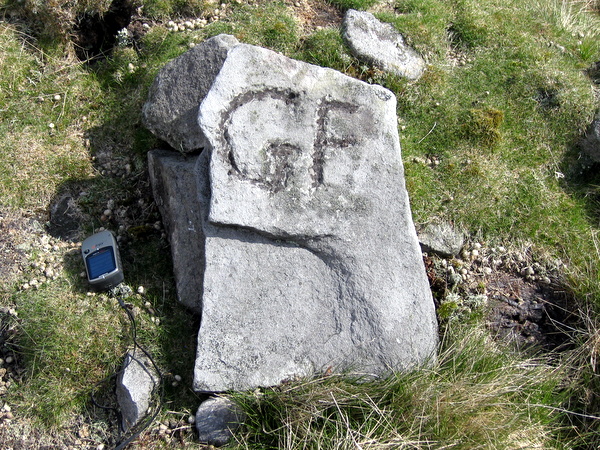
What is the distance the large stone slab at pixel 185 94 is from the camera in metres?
5.11

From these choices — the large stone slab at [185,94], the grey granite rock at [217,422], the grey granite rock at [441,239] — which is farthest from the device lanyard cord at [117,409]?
the grey granite rock at [441,239]

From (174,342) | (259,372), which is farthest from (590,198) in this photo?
(174,342)

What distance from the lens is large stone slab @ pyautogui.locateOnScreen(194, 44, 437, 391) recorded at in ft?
14.1

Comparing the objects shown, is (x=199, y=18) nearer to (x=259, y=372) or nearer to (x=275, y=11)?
(x=275, y=11)

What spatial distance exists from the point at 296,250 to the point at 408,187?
5.59 feet

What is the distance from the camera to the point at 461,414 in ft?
13.5

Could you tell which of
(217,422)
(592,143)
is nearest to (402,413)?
(217,422)

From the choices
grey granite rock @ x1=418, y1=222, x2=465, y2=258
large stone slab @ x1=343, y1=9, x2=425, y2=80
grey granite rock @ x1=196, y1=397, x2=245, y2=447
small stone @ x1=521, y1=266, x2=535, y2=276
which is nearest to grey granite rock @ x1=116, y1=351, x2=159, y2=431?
grey granite rock @ x1=196, y1=397, x2=245, y2=447

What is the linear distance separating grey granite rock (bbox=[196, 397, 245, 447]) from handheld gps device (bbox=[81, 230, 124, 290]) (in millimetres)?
1416

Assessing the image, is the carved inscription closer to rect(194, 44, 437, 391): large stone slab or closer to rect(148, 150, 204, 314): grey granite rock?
rect(194, 44, 437, 391): large stone slab

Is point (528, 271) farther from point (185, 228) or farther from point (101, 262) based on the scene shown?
point (101, 262)

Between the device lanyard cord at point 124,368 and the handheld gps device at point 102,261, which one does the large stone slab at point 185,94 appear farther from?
the device lanyard cord at point 124,368

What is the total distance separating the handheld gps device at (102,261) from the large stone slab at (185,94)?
1087mm

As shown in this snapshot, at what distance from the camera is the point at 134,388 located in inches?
175
